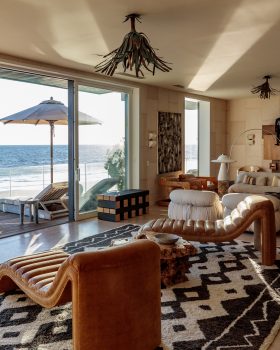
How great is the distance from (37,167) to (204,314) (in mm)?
18436

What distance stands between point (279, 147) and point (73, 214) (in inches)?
241

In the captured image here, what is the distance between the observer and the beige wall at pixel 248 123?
10461mm

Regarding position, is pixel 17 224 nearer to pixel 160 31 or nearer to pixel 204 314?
pixel 160 31

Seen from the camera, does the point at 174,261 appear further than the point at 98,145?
No

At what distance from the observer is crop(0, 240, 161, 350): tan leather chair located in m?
2.08

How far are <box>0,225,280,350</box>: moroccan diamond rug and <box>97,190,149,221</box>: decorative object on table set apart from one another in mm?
2754

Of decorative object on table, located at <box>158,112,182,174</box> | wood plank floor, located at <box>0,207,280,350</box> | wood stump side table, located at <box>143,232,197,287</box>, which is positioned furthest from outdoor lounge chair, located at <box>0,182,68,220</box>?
wood stump side table, located at <box>143,232,197,287</box>

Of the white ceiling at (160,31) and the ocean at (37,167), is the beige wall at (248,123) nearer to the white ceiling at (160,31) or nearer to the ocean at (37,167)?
the white ceiling at (160,31)

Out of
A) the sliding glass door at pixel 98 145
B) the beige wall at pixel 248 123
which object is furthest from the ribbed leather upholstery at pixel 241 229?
the beige wall at pixel 248 123

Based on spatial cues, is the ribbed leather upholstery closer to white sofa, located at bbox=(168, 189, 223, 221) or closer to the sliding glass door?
white sofa, located at bbox=(168, 189, 223, 221)

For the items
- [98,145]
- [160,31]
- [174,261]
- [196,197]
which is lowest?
[174,261]

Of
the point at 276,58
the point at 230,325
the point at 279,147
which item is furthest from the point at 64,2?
the point at 279,147

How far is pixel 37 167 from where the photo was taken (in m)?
20.3

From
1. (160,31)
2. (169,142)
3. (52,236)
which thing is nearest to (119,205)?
(52,236)
